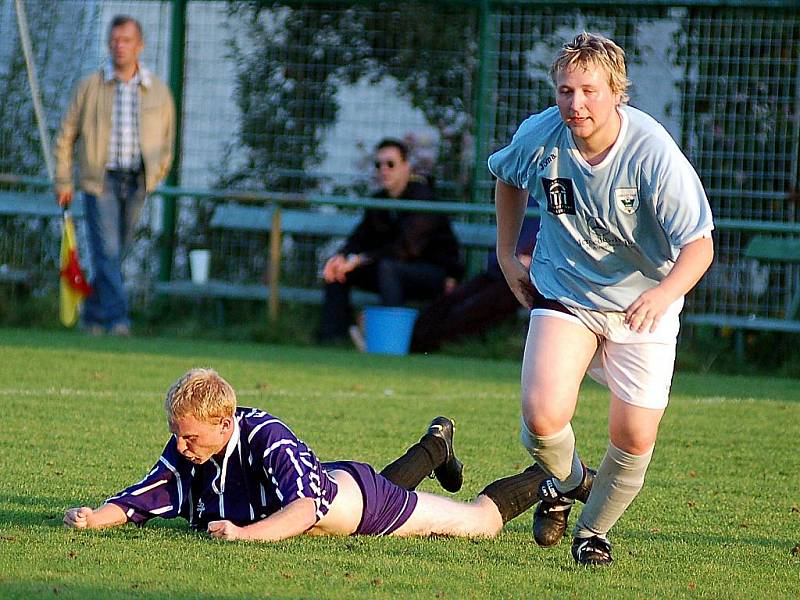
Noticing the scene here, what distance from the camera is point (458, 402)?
8.80 m

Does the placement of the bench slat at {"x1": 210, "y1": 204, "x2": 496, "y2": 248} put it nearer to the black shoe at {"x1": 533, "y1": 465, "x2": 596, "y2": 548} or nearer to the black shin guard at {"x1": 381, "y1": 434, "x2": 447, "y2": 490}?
the black shin guard at {"x1": 381, "y1": 434, "x2": 447, "y2": 490}

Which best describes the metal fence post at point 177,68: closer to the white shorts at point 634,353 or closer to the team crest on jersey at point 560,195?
the team crest on jersey at point 560,195

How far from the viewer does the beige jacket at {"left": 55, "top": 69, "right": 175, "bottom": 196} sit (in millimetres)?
11844

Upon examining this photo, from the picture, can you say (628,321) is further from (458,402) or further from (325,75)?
(325,75)

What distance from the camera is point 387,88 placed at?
14.1 meters

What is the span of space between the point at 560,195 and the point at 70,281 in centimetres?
799

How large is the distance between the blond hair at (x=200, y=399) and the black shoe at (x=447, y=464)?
110cm

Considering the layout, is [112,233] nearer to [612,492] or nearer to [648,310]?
[612,492]

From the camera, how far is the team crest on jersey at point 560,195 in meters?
4.72

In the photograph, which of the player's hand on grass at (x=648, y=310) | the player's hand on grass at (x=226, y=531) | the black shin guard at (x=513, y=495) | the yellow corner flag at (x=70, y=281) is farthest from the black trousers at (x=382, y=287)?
the player's hand on grass at (x=648, y=310)

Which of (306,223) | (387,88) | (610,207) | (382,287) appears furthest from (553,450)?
(387,88)

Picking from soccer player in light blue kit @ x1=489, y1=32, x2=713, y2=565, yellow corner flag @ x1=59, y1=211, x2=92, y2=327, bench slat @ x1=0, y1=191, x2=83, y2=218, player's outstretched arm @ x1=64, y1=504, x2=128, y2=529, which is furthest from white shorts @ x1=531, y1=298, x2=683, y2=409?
bench slat @ x1=0, y1=191, x2=83, y2=218

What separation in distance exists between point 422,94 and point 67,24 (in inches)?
142

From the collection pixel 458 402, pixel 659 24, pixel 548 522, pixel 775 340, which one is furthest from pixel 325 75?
pixel 548 522
